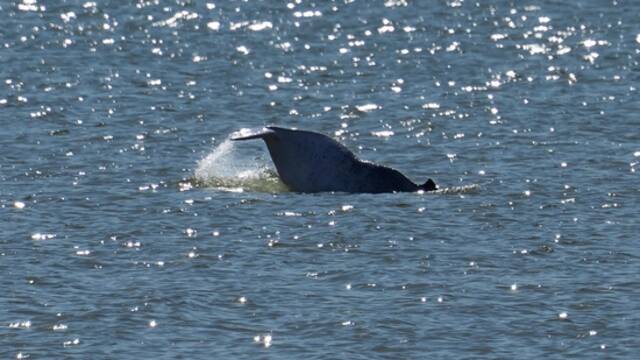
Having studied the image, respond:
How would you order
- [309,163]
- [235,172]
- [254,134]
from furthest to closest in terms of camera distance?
1. [235,172]
2. [309,163]
3. [254,134]

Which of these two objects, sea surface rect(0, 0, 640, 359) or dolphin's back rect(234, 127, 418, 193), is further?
dolphin's back rect(234, 127, 418, 193)

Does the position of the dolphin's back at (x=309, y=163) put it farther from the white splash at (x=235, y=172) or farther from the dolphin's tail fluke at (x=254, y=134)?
the white splash at (x=235, y=172)

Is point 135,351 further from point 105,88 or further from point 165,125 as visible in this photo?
point 105,88

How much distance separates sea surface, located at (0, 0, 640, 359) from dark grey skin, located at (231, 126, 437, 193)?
33 cm

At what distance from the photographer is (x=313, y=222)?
26891 millimetres

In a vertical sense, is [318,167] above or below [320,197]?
above

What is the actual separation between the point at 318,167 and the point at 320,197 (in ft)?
2.39

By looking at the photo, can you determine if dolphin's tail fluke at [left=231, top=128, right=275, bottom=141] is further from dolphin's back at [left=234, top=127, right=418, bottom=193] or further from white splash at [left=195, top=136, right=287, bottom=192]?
white splash at [left=195, top=136, right=287, bottom=192]

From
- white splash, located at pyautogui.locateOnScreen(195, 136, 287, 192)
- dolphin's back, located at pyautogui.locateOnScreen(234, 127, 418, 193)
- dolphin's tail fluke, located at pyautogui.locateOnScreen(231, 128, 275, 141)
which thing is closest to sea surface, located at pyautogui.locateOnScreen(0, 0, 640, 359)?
white splash, located at pyautogui.locateOnScreen(195, 136, 287, 192)

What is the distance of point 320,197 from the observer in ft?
95.2

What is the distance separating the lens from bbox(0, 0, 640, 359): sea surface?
70.1ft

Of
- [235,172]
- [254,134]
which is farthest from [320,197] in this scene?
[235,172]

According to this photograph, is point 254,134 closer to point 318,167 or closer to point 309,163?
point 309,163

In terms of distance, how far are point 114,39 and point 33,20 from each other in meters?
4.47
